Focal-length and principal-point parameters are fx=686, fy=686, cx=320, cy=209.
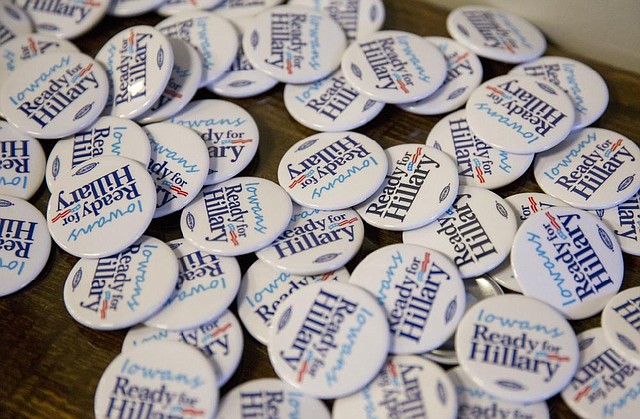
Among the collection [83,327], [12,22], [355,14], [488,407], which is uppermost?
[355,14]

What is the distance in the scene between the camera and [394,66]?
9.53ft

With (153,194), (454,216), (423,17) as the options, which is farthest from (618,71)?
(153,194)

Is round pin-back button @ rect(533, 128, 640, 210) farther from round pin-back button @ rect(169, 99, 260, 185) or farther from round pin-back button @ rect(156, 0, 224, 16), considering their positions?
round pin-back button @ rect(156, 0, 224, 16)

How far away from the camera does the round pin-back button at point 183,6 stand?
127 inches

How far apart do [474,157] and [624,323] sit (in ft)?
2.74

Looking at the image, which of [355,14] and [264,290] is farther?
[355,14]

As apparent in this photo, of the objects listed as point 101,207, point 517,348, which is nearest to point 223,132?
point 101,207

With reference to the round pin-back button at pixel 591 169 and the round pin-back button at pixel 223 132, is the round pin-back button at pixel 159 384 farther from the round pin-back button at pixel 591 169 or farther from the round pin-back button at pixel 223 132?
the round pin-back button at pixel 591 169

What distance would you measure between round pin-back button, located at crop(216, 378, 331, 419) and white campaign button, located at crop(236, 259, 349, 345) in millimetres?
176

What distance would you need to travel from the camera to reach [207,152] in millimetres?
2662

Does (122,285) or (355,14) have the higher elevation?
(355,14)

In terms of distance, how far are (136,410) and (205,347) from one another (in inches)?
11.4

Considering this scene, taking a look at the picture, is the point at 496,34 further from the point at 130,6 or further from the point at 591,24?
the point at 130,6

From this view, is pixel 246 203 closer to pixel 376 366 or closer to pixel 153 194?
pixel 153 194
